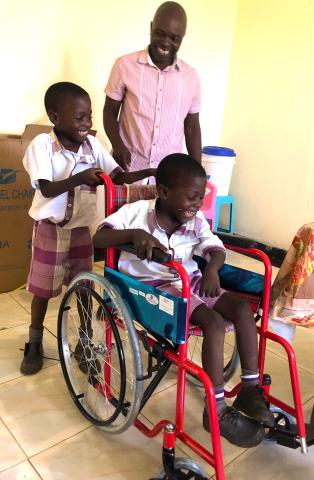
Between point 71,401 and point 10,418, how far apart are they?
22 cm

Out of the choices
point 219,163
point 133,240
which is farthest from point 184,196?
point 219,163

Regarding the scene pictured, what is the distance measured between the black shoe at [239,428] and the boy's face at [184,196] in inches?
23.3

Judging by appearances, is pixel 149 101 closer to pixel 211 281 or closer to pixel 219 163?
pixel 211 281

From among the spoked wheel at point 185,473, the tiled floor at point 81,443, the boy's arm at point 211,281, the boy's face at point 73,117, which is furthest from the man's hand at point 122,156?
the spoked wheel at point 185,473

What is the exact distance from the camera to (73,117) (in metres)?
1.42

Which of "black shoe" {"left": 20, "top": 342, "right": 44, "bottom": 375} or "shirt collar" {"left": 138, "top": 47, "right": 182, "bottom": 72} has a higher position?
"shirt collar" {"left": 138, "top": 47, "right": 182, "bottom": 72}

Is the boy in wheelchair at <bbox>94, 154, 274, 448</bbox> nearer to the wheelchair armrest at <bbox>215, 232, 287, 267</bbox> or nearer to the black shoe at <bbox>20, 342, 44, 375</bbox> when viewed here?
the wheelchair armrest at <bbox>215, 232, 287, 267</bbox>

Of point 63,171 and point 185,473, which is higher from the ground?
point 63,171

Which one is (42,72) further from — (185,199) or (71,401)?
(71,401)

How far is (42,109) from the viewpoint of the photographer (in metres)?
2.44

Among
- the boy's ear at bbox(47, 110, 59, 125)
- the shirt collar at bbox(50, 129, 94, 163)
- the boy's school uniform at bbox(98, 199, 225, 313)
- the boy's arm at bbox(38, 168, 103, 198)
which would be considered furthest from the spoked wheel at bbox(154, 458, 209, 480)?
the boy's ear at bbox(47, 110, 59, 125)

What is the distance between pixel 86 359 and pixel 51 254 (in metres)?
0.42

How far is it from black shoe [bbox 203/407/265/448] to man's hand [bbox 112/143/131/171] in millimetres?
1051

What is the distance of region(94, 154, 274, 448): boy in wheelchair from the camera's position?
3.76 ft
